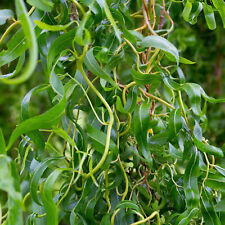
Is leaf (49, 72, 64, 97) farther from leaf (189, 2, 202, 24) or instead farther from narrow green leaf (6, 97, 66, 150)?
leaf (189, 2, 202, 24)

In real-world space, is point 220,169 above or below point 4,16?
below

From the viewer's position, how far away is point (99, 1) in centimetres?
38

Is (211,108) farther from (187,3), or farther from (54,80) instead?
(54,80)

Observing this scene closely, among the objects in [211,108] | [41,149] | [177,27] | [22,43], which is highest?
[22,43]

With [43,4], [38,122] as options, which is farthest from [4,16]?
[38,122]

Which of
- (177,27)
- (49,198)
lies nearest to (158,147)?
(49,198)

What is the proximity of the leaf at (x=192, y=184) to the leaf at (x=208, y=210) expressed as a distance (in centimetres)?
4

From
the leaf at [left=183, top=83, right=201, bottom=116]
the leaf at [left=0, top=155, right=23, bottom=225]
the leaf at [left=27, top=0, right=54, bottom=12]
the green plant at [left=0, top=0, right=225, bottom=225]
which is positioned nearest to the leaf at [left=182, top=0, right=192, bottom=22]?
the green plant at [left=0, top=0, right=225, bottom=225]

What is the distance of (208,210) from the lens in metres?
0.47

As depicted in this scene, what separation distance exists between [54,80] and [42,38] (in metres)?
0.09

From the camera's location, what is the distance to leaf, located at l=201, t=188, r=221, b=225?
458mm

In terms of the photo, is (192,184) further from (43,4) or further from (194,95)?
(43,4)

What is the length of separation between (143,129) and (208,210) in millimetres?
150

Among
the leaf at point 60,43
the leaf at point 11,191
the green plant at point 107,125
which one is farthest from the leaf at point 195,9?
the leaf at point 11,191
